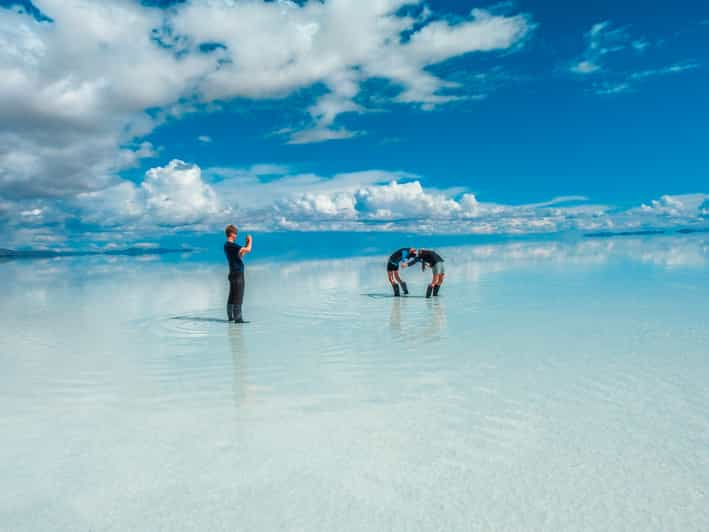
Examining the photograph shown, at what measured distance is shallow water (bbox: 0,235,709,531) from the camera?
14.8 ft

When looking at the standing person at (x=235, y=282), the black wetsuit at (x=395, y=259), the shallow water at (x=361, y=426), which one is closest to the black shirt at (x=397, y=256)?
the black wetsuit at (x=395, y=259)

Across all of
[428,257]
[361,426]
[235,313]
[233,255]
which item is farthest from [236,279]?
[361,426]

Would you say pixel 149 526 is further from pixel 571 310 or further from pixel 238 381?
pixel 571 310

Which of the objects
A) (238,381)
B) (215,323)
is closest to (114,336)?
(215,323)

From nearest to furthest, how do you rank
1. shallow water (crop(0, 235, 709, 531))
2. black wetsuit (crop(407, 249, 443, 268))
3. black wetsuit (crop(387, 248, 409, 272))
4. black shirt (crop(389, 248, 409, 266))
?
shallow water (crop(0, 235, 709, 531)) → black wetsuit (crop(407, 249, 443, 268)) → black shirt (crop(389, 248, 409, 266)) → black wetsuit (crop(387, 248, 409, 272))

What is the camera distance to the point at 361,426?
6.38 metres

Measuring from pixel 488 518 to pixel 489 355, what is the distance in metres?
5.87

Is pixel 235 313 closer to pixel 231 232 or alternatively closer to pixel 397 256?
pixel 231 232

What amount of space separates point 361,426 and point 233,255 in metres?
8.84

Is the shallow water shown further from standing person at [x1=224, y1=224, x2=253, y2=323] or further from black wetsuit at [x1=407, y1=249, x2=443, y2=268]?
black wetsuit at [x1=407, y1=249, x2=443, y2=268]

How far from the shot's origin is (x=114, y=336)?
12.6 metres

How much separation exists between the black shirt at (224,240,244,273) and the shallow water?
70.9 inches

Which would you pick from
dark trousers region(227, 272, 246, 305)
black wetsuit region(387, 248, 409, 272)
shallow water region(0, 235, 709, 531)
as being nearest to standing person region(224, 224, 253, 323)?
dark trousers region(227, 272, 246, 305)

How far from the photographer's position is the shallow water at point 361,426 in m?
4.52
